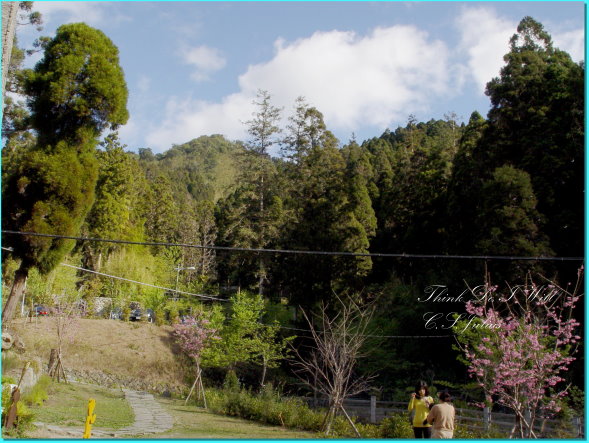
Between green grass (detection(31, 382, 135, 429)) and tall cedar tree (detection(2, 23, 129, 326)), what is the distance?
2.66 meters

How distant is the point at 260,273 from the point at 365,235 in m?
5.31

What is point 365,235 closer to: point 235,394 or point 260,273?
point 260,273

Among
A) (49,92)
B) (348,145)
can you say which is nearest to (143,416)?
(49,92)

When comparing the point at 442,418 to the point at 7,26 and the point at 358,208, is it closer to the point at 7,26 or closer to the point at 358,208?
the point at 7,26

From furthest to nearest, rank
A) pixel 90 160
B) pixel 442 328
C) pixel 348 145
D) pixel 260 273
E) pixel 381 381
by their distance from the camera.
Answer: pixel 348 145
pixel 260 273
pixel 381 381
pixel 442 328
pixel 90 160

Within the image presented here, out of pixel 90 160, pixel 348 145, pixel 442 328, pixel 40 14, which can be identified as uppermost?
pixel 348 145

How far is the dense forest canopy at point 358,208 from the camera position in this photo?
13.2 metres

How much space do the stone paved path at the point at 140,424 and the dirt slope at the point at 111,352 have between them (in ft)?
12.3

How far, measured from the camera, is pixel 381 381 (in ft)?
67.8

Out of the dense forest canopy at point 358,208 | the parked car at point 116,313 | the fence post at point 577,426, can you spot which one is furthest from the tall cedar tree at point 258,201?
the fence post at point 577,426

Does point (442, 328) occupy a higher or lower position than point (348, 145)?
lower

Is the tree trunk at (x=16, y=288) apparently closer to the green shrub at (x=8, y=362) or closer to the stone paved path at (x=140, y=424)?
the green shrub at (x=8, y=362)

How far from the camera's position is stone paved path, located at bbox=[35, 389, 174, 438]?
919 cm

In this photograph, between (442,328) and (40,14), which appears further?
(442,328)
